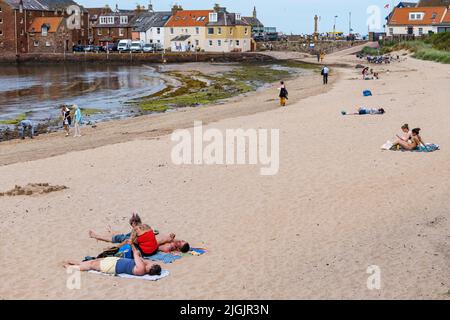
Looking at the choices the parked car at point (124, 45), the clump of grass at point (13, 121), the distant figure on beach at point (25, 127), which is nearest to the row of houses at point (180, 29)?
the parked car at point (124, 45)

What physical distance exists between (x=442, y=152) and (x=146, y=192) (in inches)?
338

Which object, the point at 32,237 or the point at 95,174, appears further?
the point at 95,174

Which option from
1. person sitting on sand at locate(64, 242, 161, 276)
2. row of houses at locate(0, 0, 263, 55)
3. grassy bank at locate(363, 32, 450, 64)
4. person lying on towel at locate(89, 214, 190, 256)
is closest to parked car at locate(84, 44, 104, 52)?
row of houses at locate(0, 0, 263, 55)

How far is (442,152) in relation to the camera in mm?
19125

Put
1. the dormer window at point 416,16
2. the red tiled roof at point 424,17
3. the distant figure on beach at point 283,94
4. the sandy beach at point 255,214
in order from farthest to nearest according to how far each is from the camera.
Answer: the dormer window at point 416,16
the red tiled roof at point 424,17
the distant figure on beach at point 283,94
the sandy beach at point 255,214

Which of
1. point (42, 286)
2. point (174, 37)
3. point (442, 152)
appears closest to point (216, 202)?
point (42, 286)

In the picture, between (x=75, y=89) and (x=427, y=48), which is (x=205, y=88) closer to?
(x=75, y=89)

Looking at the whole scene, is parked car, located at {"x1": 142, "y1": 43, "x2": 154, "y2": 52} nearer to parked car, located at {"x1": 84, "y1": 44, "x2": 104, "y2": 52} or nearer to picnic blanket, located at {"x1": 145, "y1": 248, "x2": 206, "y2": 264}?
parked car, located at {"x1": 84, "y1": 44, "x2": 104, "y2": 52}

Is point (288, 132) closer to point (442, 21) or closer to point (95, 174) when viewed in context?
point (95, 174)

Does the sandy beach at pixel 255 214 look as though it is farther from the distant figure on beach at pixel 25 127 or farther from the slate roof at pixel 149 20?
the slate roof at pixel 149 20

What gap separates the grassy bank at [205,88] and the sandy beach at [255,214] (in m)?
15.9

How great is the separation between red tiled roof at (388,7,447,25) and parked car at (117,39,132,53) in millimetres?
37335

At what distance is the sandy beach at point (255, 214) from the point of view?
1042cm

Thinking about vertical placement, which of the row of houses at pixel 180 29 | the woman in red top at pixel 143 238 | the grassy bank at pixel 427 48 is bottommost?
the woman in red top at pixel 143 238
